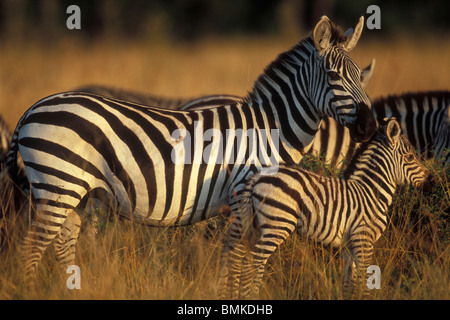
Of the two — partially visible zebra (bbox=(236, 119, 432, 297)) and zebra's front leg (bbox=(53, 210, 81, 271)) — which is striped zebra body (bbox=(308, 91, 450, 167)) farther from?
zebra's front leg (bbox=(53, 210, 81, 271))

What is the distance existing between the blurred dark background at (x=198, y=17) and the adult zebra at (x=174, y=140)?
1578 cm

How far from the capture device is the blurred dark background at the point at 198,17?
880 inches

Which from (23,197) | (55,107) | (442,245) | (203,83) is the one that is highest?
(203,83)

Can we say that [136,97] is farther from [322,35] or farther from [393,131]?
[393,131]

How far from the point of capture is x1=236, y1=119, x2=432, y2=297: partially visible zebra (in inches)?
170

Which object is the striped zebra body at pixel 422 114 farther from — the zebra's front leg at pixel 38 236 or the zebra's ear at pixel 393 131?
the zebra's front leg at pixel 38 236

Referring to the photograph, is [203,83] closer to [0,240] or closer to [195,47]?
[195,47]

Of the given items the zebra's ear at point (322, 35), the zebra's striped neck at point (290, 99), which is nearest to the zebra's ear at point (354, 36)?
the zebra's ear at point (322, 35)

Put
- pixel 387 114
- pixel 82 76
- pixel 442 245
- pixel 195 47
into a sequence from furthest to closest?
pixel 195 47
pixel 82 76
pixel 387 114
pixel 442 245

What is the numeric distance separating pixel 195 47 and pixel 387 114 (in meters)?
15.7

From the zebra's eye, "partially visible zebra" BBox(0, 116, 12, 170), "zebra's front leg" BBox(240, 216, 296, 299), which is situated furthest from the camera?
"partially visible zebra" BBox(0, 116, 12, 170)

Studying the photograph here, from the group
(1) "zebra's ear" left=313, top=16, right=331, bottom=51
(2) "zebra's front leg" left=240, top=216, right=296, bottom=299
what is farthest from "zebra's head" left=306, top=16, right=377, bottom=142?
(2) "zebra's front leg" left=240, top=216, right=296, bottom=299

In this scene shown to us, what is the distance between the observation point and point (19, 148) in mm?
4555
